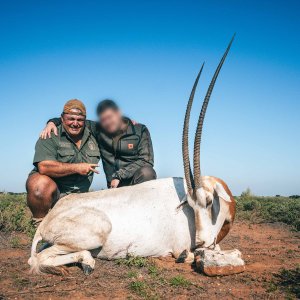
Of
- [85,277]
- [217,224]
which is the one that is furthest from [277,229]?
[85,277]

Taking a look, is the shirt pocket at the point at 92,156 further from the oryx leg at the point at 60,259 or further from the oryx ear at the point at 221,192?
the oryx ear at the point at 221,192

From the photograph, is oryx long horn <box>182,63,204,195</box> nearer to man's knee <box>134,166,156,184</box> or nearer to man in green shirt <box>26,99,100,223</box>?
man's knee <box>134,166,156,184</box>

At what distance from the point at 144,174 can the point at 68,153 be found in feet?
4.54

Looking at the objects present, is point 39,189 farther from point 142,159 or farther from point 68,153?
point 142,159

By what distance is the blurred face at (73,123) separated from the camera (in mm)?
6195

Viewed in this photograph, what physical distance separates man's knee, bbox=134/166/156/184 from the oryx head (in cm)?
119

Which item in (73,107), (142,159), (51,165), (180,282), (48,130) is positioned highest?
(73,107)

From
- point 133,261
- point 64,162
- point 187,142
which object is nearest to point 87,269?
point 133,261

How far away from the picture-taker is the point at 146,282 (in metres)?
3.94

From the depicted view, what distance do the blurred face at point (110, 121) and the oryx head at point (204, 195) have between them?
1876mm

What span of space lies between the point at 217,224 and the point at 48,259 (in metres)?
2.30

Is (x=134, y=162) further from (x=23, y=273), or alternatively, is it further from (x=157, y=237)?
(x=23, y=273)

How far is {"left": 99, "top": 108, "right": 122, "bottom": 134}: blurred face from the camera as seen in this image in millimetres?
6625

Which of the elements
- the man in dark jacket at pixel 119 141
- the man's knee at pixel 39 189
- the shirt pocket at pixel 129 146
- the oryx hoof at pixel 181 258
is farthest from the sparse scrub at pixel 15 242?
the oryx hoof at pixel 181 258
